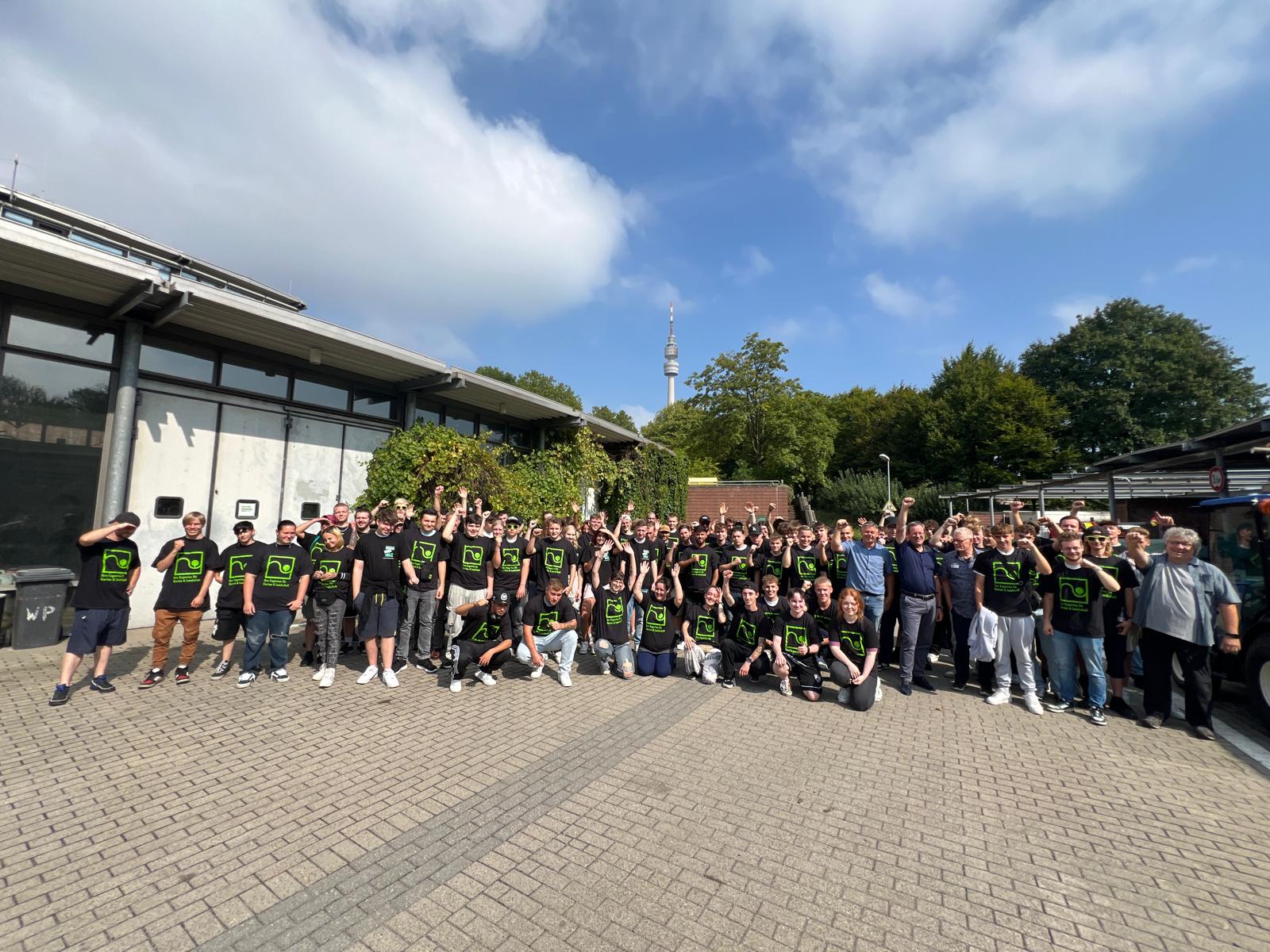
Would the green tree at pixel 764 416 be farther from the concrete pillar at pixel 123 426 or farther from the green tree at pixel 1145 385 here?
the concrete pillar at pixel 123 426

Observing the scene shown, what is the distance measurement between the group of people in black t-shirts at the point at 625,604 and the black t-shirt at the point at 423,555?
Answer: 3 cm

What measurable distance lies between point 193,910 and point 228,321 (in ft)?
26.7

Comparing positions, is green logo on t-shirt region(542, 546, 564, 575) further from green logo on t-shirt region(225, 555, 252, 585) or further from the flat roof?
the flat roof

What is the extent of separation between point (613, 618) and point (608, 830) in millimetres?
3468

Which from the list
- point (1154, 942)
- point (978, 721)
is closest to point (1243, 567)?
point (978, 721)

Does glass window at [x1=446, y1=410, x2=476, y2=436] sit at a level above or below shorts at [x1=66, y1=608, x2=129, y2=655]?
above

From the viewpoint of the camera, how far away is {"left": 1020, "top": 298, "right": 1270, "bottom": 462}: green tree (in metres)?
34.5

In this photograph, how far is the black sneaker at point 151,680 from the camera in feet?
18.3

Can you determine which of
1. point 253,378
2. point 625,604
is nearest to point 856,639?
point 625,604

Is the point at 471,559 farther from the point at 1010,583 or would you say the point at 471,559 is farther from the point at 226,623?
the point at 1010,583

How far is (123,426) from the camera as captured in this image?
7520mm

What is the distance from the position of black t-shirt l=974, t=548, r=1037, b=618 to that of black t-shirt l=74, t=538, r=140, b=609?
29.0 ft

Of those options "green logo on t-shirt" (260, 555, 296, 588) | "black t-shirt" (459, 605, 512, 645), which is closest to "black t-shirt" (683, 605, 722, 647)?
"black t-shirt" (459, 605, 512, 645)

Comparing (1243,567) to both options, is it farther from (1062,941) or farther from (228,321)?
(228,321)
